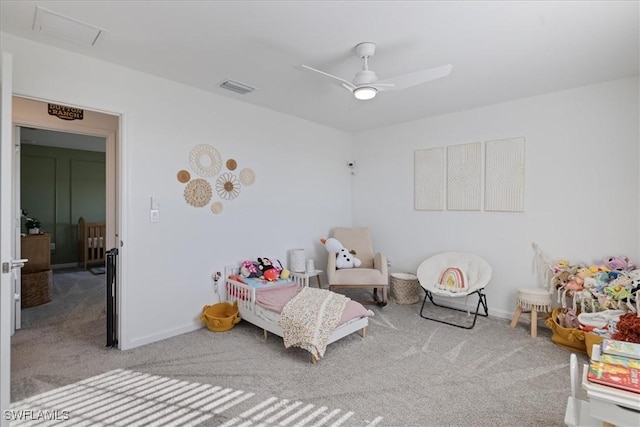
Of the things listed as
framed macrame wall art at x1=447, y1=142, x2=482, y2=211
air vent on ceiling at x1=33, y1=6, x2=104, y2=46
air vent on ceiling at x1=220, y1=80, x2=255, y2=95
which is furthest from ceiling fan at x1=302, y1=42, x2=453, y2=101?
framed macrame wall art at x1=447, y1=142, x2=482, y2=211

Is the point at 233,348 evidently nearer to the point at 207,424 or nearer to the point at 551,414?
the point at 207,424

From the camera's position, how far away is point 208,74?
9.70 ft

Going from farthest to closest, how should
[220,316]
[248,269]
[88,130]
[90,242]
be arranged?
[90,242]
[88,130]
[248,269]
[220,316]

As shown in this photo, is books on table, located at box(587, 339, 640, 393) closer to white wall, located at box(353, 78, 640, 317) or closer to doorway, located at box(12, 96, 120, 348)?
white wall, located at box(353, 78, 640, 317)

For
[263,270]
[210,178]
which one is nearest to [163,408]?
[263,270]

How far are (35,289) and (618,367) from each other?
216 inches

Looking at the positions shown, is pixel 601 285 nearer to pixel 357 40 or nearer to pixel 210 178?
pixel 357 40

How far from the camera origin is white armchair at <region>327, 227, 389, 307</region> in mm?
3912

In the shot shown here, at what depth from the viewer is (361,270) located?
403cm

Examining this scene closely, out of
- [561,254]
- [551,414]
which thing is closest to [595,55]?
[561,254]

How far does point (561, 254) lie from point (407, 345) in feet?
6.38

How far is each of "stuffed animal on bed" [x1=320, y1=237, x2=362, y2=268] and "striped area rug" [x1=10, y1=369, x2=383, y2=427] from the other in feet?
7.35

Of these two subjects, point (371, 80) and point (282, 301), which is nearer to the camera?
point (371, 80)

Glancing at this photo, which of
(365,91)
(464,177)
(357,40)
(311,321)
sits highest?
(357,40)
